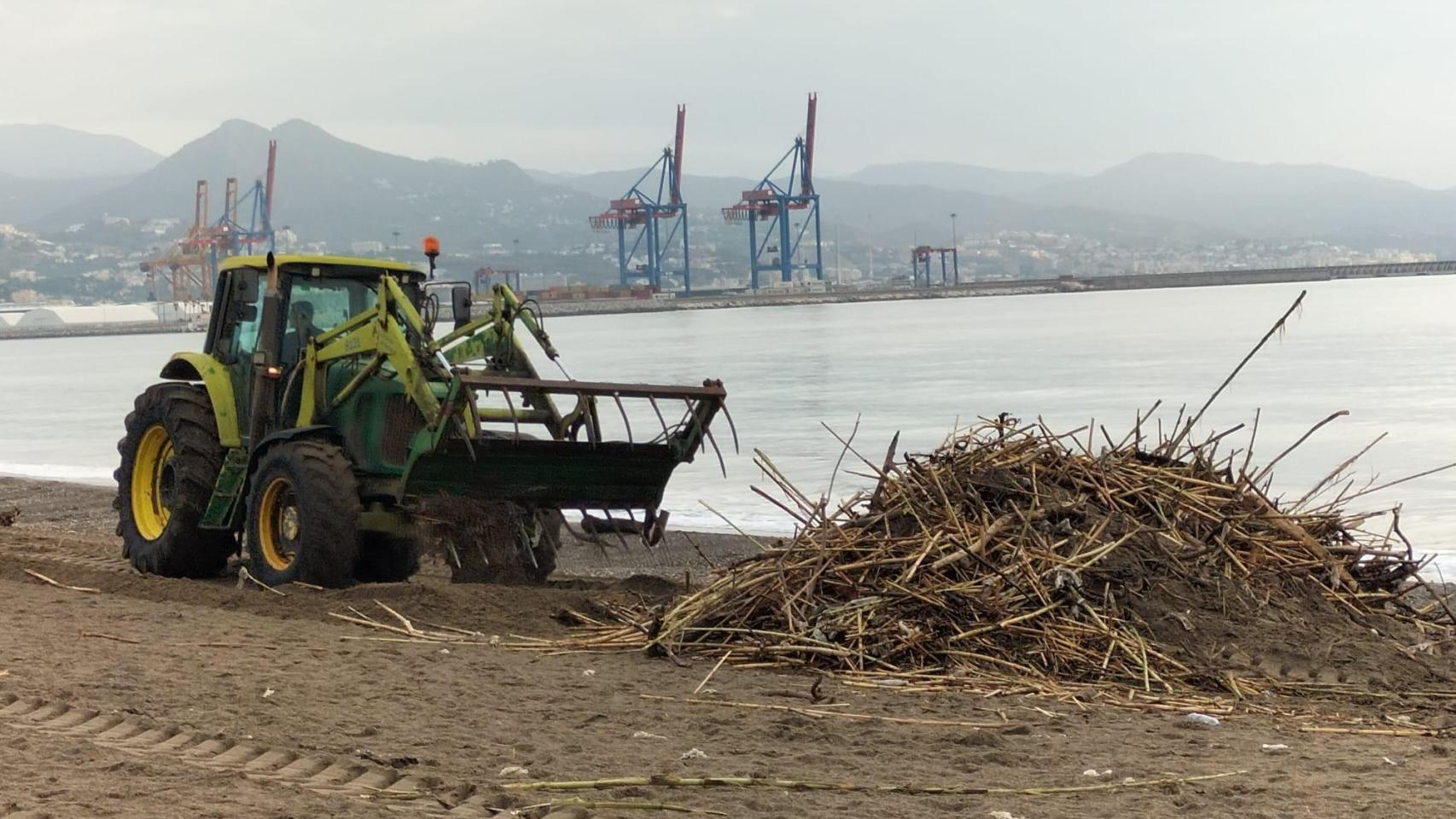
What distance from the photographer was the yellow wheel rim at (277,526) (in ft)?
30.8

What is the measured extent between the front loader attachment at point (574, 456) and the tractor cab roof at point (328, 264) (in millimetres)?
1230

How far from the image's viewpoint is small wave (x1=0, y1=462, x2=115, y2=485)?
20438 mm

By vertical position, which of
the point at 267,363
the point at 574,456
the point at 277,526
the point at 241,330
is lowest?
the point at 277,526

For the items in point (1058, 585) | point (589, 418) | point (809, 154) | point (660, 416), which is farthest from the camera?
point (809, 154)

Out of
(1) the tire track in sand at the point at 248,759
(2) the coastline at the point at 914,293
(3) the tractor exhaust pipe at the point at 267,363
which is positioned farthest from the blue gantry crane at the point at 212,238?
(1) the tire track in sand at the point at 248,759

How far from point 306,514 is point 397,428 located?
2.29 feet

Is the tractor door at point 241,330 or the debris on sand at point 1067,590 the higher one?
the tractor door at point 241,330

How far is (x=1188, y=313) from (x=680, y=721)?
74.7 m

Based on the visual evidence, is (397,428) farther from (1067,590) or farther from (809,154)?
(809,154)

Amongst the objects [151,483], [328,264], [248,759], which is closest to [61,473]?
[151,483]

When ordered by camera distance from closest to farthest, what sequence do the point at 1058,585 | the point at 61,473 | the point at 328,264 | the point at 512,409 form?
1. the point at 1058,585
2. the point at 512,409
3. the point at 328,264
4. the point at 61,473

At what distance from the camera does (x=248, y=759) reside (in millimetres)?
5238

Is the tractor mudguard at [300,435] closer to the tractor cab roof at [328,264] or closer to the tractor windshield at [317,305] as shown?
the tractor windshield at [317,305]

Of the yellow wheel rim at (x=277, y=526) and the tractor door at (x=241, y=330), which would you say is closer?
the yellow wheel rim at (x=277, y=526)
